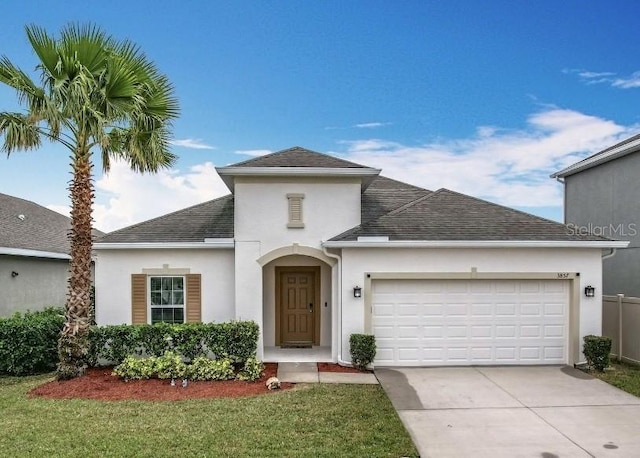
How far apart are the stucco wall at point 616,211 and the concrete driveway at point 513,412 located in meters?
5.01

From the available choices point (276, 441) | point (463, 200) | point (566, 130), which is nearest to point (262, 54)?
point (463, 200)

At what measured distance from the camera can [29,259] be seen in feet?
45.8

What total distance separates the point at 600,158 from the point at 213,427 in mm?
13624

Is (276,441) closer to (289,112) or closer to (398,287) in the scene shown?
(398,287)

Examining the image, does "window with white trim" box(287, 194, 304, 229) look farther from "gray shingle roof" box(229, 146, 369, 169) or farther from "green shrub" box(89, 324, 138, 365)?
"green shrub" box(89, 324, 138, 365)

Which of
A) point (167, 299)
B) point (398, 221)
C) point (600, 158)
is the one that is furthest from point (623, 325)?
point (167, 299)

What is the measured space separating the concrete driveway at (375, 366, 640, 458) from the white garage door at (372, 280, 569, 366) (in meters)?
0.39

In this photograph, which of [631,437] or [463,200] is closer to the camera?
[631,437]

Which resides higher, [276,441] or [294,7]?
[294,7]

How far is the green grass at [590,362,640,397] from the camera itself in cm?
873

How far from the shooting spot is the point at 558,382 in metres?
9.11

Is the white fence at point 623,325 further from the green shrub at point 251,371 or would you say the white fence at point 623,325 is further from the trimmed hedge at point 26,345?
the trimmed hedge at point 26,345

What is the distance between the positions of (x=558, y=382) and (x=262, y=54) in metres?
12.8

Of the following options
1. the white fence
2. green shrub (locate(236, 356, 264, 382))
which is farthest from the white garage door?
green shrub (locate(236, 356, 264, 382))
